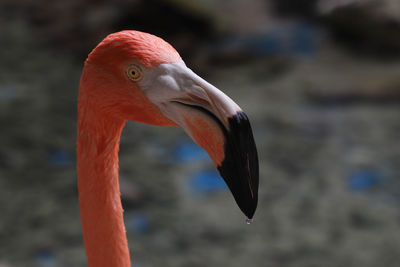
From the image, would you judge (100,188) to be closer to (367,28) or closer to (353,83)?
(353,83)

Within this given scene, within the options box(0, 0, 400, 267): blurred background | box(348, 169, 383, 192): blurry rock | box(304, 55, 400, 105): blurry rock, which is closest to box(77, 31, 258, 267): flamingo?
box(0, 0, 400, 267): blurred background

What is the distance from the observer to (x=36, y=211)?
378 cm

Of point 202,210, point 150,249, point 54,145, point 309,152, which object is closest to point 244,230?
point 202,210

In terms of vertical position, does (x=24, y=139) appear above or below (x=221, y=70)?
below

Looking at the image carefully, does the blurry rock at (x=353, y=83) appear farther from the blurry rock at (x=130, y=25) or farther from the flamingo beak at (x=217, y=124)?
the flamingo beak at (x=217, y=124)

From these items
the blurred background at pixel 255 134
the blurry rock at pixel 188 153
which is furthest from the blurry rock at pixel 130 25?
the blurry rock at pixel 188 153

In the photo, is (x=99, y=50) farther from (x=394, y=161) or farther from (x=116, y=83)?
(x=394, y=161)

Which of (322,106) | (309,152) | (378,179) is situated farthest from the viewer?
(322,106)

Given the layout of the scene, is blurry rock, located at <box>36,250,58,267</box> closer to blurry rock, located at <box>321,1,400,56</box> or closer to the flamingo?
the flamingo

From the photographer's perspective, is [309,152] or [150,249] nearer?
[150,249]

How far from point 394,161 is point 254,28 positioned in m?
2.86

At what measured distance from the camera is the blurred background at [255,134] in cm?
353

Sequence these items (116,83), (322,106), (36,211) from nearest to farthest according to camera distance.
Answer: (116,83) → (36,211) → (322,106)

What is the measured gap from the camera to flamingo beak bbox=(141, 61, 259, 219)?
1.15 m
